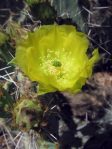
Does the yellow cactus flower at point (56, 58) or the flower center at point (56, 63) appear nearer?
the yellow cactus flower at point (56, 58)

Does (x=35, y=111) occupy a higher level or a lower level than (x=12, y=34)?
lower

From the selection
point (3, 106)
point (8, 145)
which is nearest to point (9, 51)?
point (3, 106)

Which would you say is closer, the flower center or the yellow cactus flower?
the yellow cactus flower

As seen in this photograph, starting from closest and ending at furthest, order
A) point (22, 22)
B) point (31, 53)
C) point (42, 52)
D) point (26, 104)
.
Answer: point (26, 104) → point (31, 53) → point (42, 52) → point (22, 22)

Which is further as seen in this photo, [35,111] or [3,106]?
[3,106]

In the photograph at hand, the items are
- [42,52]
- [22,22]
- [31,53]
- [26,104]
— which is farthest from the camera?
[22,22]

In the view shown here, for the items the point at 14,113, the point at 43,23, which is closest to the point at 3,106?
the point at 14,113

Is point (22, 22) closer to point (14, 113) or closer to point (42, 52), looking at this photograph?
point (42, 52)

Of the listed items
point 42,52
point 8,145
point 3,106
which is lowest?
point 8,145
